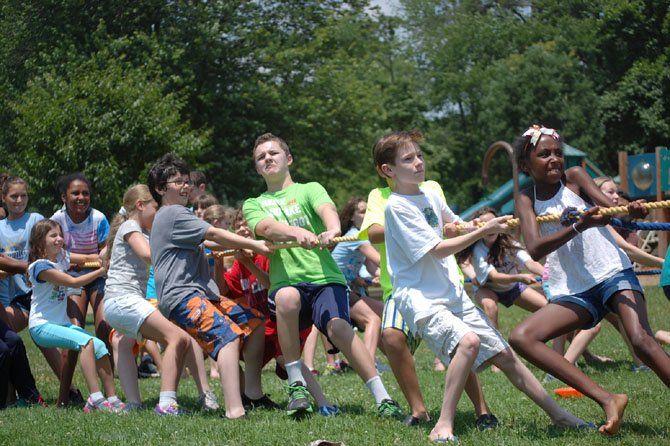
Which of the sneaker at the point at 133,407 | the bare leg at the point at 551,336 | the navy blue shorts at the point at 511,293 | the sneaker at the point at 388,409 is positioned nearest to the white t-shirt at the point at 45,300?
the sneaker at the point at 133,407

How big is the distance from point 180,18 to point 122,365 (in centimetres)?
2665

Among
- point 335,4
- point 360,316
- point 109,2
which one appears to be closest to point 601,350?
point 360,316

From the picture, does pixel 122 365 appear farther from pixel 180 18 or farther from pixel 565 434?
pixel 180 18

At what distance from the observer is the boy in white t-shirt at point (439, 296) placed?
559 centimetres

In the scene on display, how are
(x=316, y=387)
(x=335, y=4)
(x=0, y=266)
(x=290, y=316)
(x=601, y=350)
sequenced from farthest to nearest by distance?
(x=335, y=4)
(x=601, y=350)
(x=0, y=266)
(x=316, y=387)
(x=290, y=316)

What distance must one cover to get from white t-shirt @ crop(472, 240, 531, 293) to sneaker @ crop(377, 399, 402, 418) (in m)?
3.51

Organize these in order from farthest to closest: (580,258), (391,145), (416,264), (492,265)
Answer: (492,265), (391,145), (416,264), (580,258)

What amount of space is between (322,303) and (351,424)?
918mm

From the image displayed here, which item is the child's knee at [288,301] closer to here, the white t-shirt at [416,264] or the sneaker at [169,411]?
the white t-shirt at [416,264]

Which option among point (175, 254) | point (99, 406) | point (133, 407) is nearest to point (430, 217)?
point (175, 254)

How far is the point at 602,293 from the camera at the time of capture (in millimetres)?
5621

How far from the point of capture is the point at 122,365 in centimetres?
789

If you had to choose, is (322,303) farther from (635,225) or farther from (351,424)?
(635,225)

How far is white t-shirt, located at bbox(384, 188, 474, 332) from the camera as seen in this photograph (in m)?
5.74
